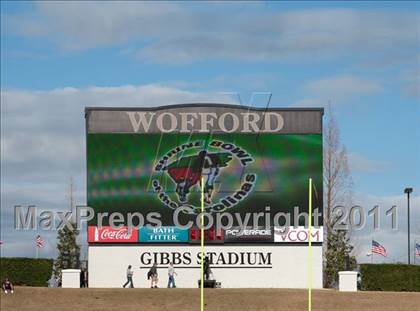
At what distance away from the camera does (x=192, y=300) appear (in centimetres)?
5050

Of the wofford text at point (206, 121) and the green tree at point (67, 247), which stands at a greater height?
the wofford text at point (206, 121)

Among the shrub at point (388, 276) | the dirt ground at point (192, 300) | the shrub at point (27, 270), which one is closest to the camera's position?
the dirt ground at point (192, 300)

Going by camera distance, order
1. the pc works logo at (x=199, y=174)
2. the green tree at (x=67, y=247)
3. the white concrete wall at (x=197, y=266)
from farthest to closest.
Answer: the green tree at (x=67, y=247) → the pc works logo at (x=199, y=174) → the white concrete wall at (x=197, y=266)

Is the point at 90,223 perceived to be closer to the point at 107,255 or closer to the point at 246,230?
the point at 107,255

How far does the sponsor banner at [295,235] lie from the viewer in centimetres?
5741

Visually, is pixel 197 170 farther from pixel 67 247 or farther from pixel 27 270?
pixel 67 247

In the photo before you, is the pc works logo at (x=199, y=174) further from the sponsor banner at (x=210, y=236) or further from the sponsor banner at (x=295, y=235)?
the sponsor banner at (x=295, y=235)

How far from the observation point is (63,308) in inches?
1937

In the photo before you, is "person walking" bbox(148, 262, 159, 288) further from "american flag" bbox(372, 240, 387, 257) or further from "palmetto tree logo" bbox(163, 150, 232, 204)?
"american flag" bbox(372, 240, 387, 257)

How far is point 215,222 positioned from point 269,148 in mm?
5288

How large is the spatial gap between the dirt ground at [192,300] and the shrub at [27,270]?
8016 mm

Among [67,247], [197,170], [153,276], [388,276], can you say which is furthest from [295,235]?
[67,247]

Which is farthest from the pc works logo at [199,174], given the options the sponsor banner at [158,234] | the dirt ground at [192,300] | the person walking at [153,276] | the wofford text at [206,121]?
the dirt ground at [192,300]

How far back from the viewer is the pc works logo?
5738 centimetres
